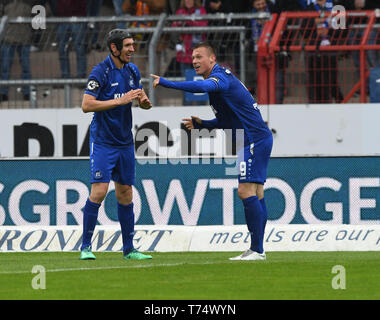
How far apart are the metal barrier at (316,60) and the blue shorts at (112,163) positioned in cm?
501

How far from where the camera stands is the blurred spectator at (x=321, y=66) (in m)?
14.9

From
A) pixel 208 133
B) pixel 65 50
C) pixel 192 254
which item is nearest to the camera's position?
pixel 192 254

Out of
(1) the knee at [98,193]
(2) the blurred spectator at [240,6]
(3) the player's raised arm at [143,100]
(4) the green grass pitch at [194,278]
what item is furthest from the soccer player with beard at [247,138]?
(2) the blurred spectator at [240,6]

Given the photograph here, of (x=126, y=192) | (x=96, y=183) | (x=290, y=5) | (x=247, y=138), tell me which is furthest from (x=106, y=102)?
(x=290, y=5)

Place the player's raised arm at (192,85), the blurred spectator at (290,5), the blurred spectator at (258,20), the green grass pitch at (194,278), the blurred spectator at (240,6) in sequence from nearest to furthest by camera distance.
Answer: the green grass pitch at (194,278) < the player's raised arm at (192,85) < the blurred spectator at (258,20) < the blurred spectator at (290,5) < the blurred spectator at (240,6)

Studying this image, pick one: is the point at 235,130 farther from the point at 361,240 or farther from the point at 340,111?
the point at 340,111

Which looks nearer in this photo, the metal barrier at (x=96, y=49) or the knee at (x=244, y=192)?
the knee at (x=244, y=192)

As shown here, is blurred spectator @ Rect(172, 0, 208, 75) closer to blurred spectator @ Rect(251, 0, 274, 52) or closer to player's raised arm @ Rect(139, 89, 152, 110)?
blurred spectator @ Rect(251, 0, 274, 52)

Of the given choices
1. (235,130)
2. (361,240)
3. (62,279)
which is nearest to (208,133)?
(361,240)

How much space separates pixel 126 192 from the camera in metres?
10.5

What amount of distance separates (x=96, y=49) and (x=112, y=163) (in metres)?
5.60

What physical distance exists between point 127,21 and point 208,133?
7.68ft

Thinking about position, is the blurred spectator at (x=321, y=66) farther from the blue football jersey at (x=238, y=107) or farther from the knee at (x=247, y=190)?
the knee at (x=247, y=190)
